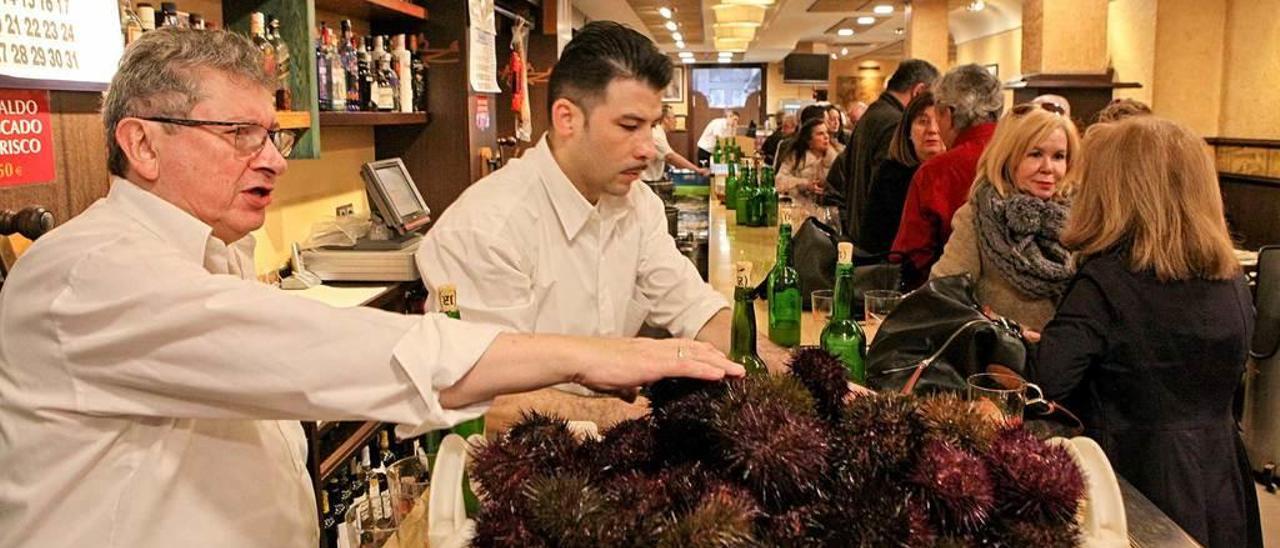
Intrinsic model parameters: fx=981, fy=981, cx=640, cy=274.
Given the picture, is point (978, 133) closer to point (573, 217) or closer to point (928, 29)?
point (573, 217)

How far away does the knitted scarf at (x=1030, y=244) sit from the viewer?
2.52 metres

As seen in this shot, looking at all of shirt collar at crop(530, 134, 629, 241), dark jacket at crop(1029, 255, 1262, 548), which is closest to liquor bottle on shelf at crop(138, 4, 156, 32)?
shirt collar at crop(530, 134, 629, 241)

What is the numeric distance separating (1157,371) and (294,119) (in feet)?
7.35

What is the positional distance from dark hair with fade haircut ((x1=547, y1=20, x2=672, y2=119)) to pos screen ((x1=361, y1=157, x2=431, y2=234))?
1718 millimetres

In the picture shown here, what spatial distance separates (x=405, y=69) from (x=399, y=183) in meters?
0.50

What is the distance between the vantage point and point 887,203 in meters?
3.90

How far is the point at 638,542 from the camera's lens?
2.29 ft

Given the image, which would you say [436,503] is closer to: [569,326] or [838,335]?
[569,326]

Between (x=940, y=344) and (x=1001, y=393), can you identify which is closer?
(x=1001, y=393)

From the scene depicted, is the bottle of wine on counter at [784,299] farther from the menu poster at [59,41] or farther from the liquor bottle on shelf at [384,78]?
the liquor bottle on shelf at [384,78]

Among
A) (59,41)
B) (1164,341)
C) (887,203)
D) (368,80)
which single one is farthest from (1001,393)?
(368,80)

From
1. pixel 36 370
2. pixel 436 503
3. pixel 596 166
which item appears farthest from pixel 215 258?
pixel 596 166

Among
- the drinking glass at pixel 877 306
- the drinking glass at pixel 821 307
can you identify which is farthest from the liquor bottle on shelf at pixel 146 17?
the drinking glass at pixel 877 306

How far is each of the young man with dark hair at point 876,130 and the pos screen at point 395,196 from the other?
179 cm
